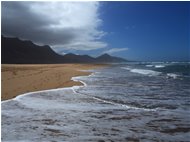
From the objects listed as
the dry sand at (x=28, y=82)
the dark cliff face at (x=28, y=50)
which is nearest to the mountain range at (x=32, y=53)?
the dark cliff face at (x=28, y=50)

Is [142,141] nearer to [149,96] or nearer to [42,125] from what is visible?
[42,125]

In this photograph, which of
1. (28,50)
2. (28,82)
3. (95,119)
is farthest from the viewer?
(28,50)

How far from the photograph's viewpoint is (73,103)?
8719mm

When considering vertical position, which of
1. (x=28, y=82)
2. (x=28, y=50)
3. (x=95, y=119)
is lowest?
(x=95, y=119)

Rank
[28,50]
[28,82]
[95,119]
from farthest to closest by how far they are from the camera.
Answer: [28,50]
[28,82]
[95,119]

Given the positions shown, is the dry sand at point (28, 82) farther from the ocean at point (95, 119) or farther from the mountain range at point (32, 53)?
the mountain range at point (32, 53)

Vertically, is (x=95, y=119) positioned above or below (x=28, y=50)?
below

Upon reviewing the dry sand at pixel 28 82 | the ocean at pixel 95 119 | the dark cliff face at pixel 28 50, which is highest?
the dark cliff face at pixel 28 50

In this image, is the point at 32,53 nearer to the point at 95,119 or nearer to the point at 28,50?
the point at 28,50

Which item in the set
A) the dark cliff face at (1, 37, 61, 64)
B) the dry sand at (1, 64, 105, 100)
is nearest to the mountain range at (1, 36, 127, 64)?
the dark cliff face at (1, 37, 61, 64)

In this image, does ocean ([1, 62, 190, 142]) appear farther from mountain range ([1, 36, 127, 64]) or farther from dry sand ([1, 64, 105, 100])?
mountain range ([1, 36, 127, 64])

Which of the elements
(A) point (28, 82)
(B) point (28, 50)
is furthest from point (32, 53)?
(A) point (28, 82)

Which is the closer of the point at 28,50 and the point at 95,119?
the point at 95,119

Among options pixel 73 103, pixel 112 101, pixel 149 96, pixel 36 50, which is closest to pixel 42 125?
pixel 73 103
